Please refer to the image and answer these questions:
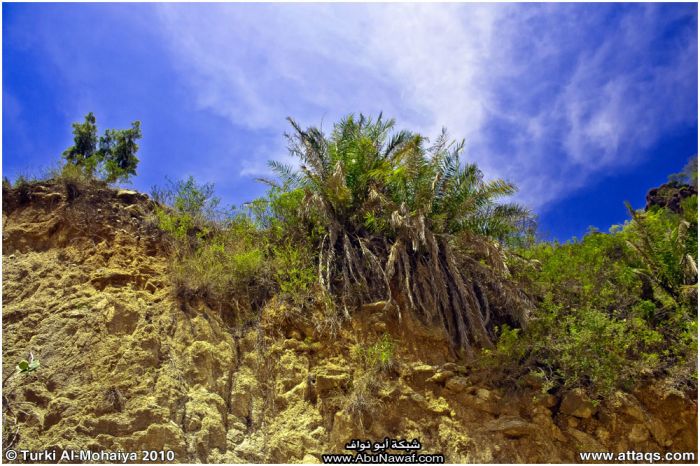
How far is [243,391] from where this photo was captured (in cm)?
794

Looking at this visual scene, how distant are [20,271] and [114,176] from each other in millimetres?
2900

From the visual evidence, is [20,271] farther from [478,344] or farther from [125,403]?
[478,344]

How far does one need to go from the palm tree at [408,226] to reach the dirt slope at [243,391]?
2.05 ft

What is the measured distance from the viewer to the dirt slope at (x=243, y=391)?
23.2 feet

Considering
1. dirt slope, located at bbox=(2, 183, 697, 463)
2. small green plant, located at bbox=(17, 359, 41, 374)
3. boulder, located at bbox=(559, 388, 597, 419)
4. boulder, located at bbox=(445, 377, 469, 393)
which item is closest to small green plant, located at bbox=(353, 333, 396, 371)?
dirt slope, located at bbox=(2, 183, 697, 463)

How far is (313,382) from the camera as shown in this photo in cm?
816

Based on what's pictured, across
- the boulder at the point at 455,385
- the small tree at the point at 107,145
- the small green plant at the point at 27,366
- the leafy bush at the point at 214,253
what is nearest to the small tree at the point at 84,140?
the small tree at the point at 107,145

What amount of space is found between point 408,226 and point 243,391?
12.9 feet

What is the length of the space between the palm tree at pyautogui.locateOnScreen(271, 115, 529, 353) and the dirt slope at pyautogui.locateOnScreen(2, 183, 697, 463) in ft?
2.05

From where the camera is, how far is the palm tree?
9.30m

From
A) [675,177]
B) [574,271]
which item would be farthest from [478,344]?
[675,177]

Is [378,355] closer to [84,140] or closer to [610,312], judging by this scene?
[610,312]

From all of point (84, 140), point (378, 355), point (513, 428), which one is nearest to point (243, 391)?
point (378, 355)

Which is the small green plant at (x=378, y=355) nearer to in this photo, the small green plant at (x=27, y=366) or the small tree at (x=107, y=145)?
the small green plant at (x=27, y=366)
